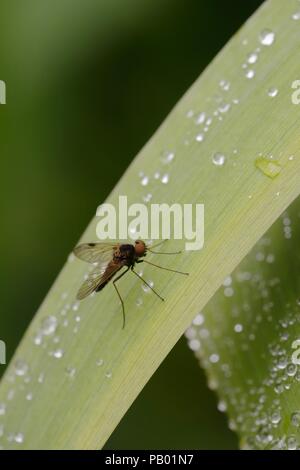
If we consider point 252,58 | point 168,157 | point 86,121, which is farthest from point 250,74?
point 86,121

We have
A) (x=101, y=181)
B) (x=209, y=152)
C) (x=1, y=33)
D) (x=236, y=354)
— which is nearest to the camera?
(x=209, y=152)

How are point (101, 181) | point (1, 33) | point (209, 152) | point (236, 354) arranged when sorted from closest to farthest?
point (209, 152)
point (236, 354)
point (1, 33)
point (101, 181)

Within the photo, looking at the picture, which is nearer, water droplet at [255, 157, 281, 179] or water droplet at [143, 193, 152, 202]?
water droplet at [255, 157, 281, 179]

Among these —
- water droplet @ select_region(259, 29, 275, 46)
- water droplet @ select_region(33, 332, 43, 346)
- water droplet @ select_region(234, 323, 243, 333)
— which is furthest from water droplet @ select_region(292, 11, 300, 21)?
water droplet @ select_region(33, 332, 43, 346)

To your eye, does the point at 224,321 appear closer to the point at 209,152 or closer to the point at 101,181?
the point at 209,152

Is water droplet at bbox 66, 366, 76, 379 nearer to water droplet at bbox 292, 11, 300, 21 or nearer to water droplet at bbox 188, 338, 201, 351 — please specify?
water droplet at bbox 188, 338, 201, 351
